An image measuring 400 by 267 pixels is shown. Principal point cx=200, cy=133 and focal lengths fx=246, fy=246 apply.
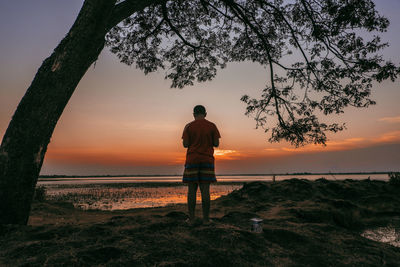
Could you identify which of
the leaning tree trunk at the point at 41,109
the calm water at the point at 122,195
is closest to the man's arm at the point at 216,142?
the leaning tree trunk at the point at 41,109

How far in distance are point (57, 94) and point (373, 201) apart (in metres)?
9.11

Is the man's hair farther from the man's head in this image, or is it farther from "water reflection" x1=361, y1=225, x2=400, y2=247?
"water reflection" x1=361, y1=225, x2=400, y2=247

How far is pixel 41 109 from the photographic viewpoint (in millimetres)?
3773

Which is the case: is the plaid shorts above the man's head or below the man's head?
below

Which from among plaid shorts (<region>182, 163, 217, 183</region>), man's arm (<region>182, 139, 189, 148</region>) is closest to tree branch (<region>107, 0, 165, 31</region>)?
man's arm (<region>182, 139, 189, 148</region>)

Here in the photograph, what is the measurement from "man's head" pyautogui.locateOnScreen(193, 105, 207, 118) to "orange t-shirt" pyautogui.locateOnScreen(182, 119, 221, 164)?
11 centimetres

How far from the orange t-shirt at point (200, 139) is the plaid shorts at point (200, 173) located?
0.08 metres

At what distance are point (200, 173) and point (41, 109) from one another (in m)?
2.68

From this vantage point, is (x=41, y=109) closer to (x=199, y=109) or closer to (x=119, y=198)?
(x=199, y=109)

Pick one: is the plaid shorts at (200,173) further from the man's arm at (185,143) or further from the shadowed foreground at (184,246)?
the shadowed foreground at (184,246)

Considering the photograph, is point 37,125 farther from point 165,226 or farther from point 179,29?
point 179,29

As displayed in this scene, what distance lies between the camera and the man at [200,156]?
13.3ft

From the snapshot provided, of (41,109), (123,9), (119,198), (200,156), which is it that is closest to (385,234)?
(200,156)

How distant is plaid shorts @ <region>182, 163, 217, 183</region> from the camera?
4055 mm
